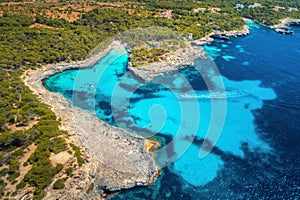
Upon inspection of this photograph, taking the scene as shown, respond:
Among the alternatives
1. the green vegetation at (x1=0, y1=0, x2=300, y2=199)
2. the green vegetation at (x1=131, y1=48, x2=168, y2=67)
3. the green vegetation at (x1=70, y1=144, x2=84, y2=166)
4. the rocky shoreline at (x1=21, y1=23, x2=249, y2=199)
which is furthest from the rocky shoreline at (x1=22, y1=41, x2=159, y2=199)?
the green vegetation at (x1=131, y1=48, x2=168, y2=67)

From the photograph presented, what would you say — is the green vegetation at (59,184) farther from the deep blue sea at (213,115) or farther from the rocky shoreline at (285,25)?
the rocky shoreline at (285,25)

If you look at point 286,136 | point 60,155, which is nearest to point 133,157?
point 60,155

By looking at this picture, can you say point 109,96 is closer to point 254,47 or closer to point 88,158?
point 88,158

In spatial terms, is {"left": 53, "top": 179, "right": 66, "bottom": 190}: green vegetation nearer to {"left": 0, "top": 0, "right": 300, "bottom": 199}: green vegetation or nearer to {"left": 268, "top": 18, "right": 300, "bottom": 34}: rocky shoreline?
{"left": 0, "top": 0, "right": 300, "bottom": 199}: green vegetation

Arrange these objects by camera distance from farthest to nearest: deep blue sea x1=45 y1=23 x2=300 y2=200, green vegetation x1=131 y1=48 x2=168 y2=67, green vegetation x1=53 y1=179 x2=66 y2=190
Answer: green vegetation x1=131 y1=48 x2=168 y2=67, deep blue sea x1=45 y1=23 x2=300 y2=200, green vegetation x1=53 y1=179 x2=66 y2=190

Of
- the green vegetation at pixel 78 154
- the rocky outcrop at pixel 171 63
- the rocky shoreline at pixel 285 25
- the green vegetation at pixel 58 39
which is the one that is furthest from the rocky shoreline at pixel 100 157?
the rocky shoreline at pixel 285 25

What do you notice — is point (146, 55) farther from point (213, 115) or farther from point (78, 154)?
point (78, 154)

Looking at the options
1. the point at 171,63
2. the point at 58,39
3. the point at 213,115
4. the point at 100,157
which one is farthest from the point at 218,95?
the point at 58,39
